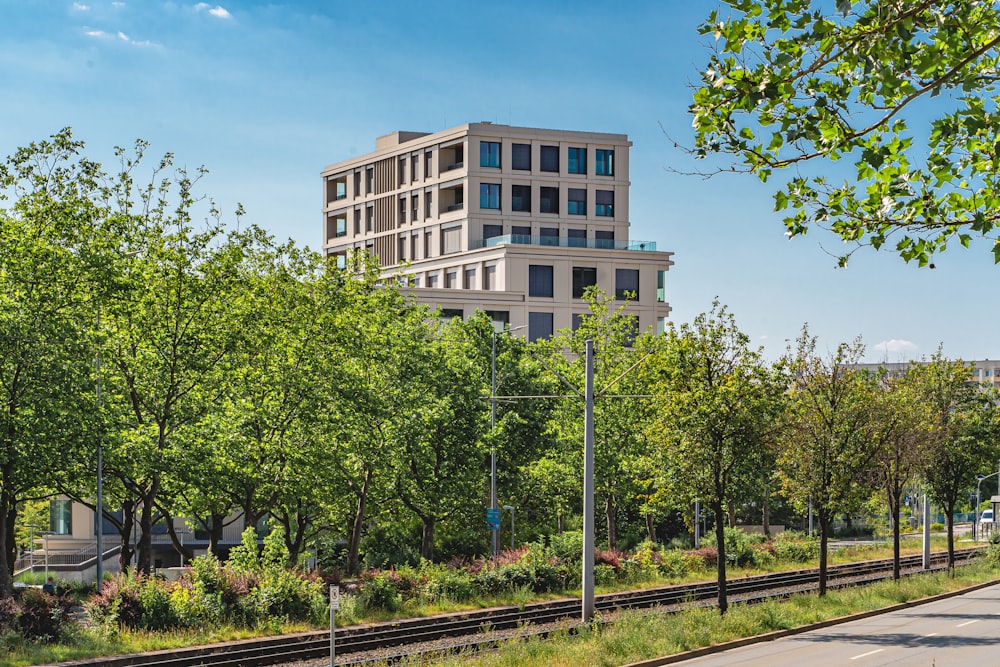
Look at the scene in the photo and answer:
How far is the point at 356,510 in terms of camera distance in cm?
4528

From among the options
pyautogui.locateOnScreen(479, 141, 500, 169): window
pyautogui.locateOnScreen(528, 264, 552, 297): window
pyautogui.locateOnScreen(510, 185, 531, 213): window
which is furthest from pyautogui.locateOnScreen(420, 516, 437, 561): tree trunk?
pyautogui.locateOnScreen(479, 141, 500, 169): window

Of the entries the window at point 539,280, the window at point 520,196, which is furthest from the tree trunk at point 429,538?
the window at point 520,196

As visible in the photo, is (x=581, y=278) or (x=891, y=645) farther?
(x=581, y=278)

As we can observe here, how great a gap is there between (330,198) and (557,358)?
57.4 meters

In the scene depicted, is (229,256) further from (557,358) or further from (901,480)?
(901,480)

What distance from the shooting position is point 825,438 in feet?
114

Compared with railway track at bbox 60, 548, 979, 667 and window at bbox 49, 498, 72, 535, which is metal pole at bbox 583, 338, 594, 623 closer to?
railway track at bbox 60, 548, 979, 667

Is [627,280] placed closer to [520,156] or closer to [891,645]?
[520,156]

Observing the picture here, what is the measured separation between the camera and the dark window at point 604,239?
93.4 meters

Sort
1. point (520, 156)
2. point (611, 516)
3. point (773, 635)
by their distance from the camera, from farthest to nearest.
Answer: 1. point (520, 156)
2. point (611, 516)
3. point (773, 635)

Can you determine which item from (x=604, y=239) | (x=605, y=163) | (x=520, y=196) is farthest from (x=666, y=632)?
(x=605, y=163)

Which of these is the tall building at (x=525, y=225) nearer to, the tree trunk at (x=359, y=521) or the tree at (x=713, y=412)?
the tree trunk at (x=359, y=521)

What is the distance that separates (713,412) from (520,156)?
65404 millimetres

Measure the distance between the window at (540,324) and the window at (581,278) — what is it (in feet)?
10.4
